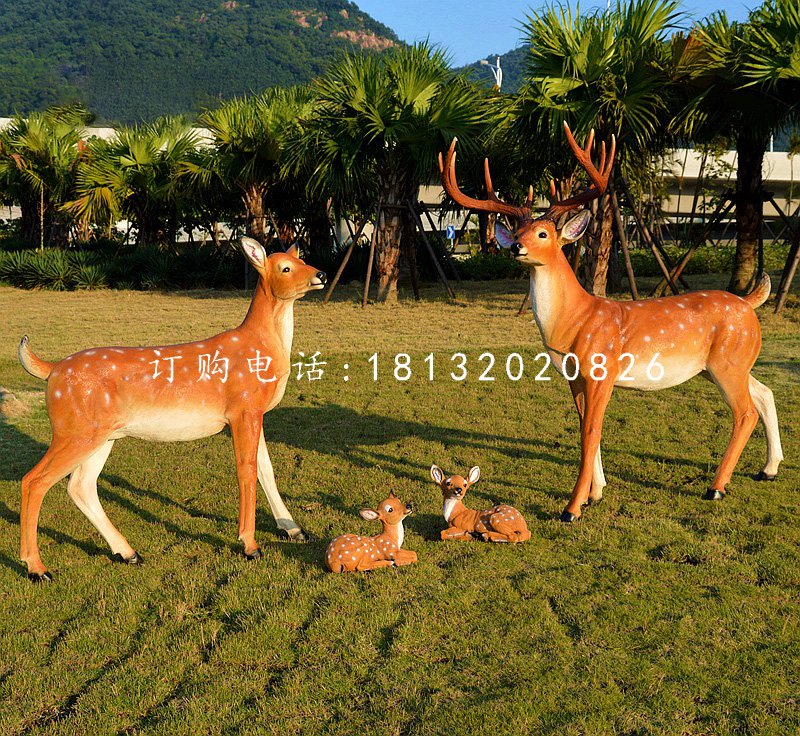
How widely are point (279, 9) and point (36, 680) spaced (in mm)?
166603

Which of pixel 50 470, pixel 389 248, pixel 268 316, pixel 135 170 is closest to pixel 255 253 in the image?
pixel 268 316

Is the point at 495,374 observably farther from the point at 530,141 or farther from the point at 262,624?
the point at 262,624

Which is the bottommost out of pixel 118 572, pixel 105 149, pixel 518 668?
pixel 118 572

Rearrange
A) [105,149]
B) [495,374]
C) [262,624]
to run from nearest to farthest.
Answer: [262,624]
[495,374]
[105,149]

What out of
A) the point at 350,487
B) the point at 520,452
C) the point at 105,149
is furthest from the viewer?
the point at 105,149

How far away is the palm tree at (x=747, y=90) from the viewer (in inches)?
473

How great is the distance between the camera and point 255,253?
15.8 ft

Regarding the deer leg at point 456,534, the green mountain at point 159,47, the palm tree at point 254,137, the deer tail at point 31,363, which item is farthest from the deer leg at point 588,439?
the green mountain at point 159,47

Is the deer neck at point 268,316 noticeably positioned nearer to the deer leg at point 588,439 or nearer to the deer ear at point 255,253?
the deer ear at point 255,253

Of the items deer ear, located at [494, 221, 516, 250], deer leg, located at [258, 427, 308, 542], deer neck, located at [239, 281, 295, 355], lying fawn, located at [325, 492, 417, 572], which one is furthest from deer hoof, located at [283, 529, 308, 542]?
deer ear, located at [494, 221, 516, 250]

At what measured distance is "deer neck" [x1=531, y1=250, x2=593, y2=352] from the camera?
552cm

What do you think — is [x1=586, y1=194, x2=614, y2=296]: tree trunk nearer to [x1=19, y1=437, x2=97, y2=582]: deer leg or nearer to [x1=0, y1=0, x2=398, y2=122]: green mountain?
[x1=19, y1=437, x2=97, y2=582]: deer leg

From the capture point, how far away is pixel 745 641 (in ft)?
12.6

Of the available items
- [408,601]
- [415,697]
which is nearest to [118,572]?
[408,601]
